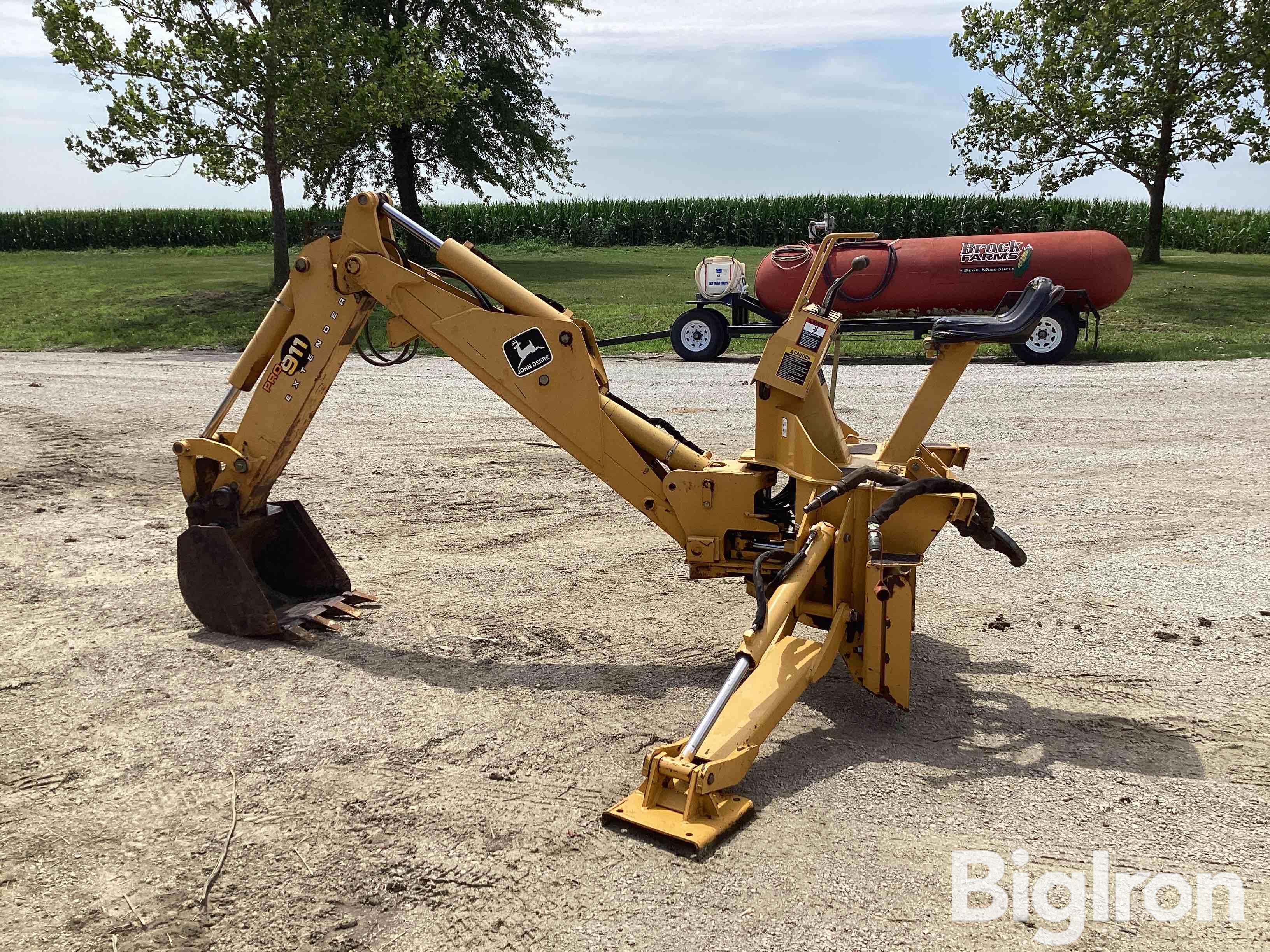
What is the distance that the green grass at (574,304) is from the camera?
18.2 metres

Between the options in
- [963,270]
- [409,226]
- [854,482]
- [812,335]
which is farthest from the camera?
[963,270]

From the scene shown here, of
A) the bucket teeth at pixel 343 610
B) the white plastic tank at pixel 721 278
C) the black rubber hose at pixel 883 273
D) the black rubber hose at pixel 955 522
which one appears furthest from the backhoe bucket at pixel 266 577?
the white plastic tank at pixel 721 278

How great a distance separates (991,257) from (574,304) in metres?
9.90

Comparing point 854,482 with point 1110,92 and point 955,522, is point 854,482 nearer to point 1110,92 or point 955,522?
point 955,522

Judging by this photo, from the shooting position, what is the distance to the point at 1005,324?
15.8 feet

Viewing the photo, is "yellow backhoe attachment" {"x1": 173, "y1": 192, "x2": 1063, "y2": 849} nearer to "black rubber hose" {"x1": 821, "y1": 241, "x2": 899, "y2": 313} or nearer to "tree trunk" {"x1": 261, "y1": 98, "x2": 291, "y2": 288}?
"black rubber hose" {"x1": 821, "y1": 241, "x2": 899, "y2": 313}

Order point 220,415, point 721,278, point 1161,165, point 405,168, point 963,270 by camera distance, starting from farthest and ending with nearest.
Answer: point 405,168 < point 1161,165 < point 721,278 < point 963,270 < point 220,415

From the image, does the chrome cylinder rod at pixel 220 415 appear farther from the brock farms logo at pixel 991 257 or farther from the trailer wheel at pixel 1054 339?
the trailer wheel at pixel 1054 339

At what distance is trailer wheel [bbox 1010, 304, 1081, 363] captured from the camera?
15773mm

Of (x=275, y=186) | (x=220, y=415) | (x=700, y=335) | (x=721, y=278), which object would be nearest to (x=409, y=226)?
(x=220, y=415)

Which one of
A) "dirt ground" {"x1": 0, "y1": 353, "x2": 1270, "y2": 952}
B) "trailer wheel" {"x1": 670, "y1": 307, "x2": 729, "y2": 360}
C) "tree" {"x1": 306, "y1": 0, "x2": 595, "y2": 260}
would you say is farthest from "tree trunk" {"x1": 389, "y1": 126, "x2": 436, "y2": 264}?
"dirt ground" {"x1": 0, "y1": 353, "x2": 1270, "y2": 952}

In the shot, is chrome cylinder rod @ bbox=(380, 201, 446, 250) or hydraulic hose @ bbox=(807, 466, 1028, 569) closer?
hydraulic hose @ bbox=(807, 466, 1028, 569)

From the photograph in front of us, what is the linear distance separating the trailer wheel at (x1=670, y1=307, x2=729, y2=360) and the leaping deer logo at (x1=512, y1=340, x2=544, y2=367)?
1145 cm

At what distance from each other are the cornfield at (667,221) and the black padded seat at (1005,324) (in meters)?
35.1
